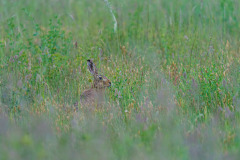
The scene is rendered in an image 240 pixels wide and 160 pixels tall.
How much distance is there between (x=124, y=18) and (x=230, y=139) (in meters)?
4.05

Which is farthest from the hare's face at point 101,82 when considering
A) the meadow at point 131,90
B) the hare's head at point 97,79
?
the meadow at point 131,90

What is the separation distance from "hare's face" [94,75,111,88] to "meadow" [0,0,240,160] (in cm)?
12

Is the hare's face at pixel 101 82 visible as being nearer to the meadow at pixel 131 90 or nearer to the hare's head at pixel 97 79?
the hare's head at pixel 97 79

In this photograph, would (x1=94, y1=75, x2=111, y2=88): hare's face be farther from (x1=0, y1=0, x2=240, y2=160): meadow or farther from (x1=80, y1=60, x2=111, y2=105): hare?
(x1=0, y1=0, x2=240, y2=160): meadow

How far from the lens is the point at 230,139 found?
3.35 metres

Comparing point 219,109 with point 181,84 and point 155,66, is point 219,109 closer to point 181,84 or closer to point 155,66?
point 181,84

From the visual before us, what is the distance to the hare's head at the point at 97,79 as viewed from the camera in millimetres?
4847

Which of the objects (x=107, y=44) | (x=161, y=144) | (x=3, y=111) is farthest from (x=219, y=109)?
(x=107, y=44)

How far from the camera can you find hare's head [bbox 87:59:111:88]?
4.85m

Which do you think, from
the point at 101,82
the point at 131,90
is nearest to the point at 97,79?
Answer: the point at 101,82

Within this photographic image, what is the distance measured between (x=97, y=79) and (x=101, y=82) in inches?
3.1

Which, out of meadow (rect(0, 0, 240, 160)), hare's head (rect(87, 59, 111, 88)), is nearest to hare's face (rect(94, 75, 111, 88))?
hare's head (rect(87, 59, 111, 88))

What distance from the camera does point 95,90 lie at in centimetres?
483

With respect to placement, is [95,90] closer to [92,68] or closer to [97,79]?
[97,79]
